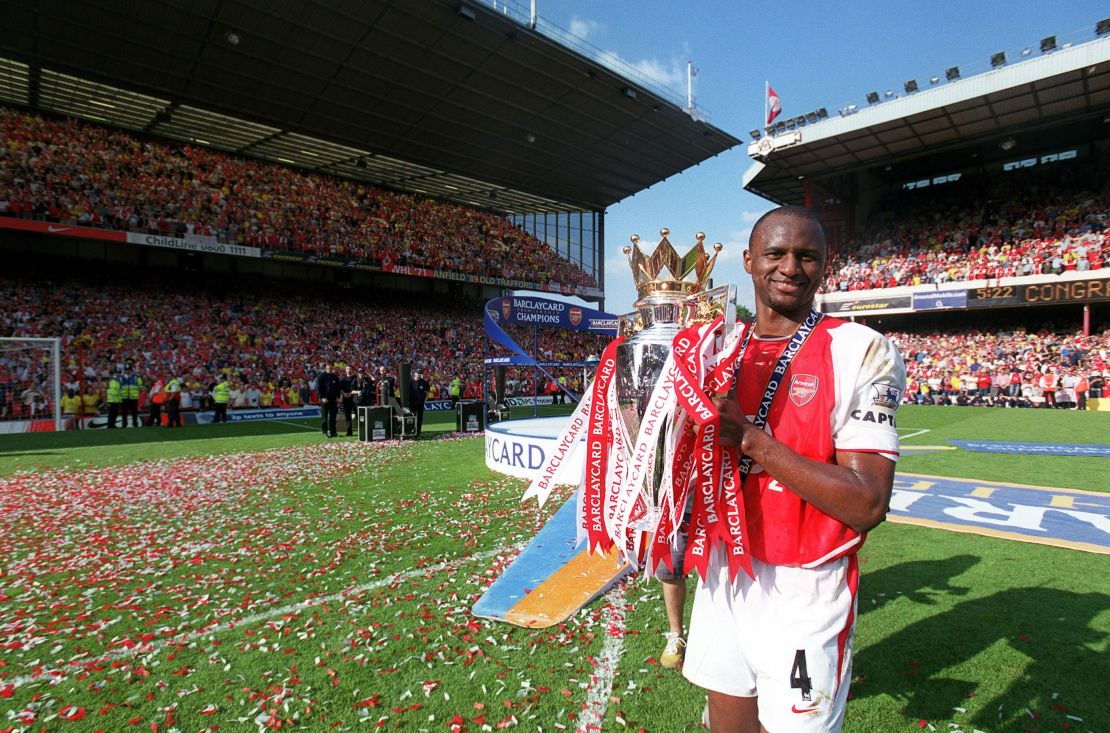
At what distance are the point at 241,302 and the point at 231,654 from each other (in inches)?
1121

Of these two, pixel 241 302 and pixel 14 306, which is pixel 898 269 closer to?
pixel 241 302

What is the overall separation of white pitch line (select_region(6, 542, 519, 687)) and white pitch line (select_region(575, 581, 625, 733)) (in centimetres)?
155

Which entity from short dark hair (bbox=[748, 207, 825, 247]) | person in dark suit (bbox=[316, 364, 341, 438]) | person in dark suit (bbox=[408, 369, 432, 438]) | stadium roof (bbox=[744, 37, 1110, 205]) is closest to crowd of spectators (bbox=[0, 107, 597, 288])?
person in dark suit (bbox=[316, 364, 341, 438])

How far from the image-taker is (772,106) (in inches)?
1230

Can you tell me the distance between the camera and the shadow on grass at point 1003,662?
9.23 feet

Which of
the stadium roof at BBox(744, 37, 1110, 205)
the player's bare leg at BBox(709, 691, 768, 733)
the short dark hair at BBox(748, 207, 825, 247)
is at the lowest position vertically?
the player's bare leg at BBox(709, 691, 768, 733)

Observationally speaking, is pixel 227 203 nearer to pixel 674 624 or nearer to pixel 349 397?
pixel 349 397

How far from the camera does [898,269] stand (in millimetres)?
31859

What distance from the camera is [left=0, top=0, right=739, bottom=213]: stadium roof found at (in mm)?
20219

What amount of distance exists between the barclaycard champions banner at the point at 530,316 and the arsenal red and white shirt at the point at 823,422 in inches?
455

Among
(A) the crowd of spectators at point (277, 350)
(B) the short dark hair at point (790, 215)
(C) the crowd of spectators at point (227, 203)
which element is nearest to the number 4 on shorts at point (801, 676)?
(B) the short dark hair at point (790, 215)

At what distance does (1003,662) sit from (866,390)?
288 centimetres

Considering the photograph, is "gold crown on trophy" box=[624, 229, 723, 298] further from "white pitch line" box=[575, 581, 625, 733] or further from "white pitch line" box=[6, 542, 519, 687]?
"white pitch line" box=[6, 542, 519, 687]

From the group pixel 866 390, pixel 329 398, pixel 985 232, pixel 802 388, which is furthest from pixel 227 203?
pixel 985 232
